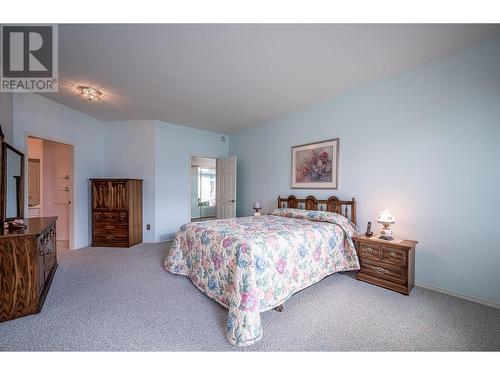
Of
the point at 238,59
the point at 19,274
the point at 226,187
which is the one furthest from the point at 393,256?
the point at 19,274

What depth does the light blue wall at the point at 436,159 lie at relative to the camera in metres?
Result: 2.08

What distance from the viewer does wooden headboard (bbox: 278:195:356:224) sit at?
10.2 ft

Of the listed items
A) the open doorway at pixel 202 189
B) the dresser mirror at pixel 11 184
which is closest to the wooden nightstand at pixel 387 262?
the dresser mirror at pixel 11 184

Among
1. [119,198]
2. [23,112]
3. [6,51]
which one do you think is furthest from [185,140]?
[6,51]

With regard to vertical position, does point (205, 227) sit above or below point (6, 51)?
below

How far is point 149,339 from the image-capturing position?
1.58 m

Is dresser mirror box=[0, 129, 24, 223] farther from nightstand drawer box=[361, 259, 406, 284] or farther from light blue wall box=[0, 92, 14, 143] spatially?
nightstand drawer box=[361, 259, 406, 284]

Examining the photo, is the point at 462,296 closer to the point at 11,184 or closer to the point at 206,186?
the point at 11,184

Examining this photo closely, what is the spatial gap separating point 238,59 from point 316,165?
2.09 m

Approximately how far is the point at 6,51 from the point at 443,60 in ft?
15.7

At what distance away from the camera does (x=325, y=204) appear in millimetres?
3418
